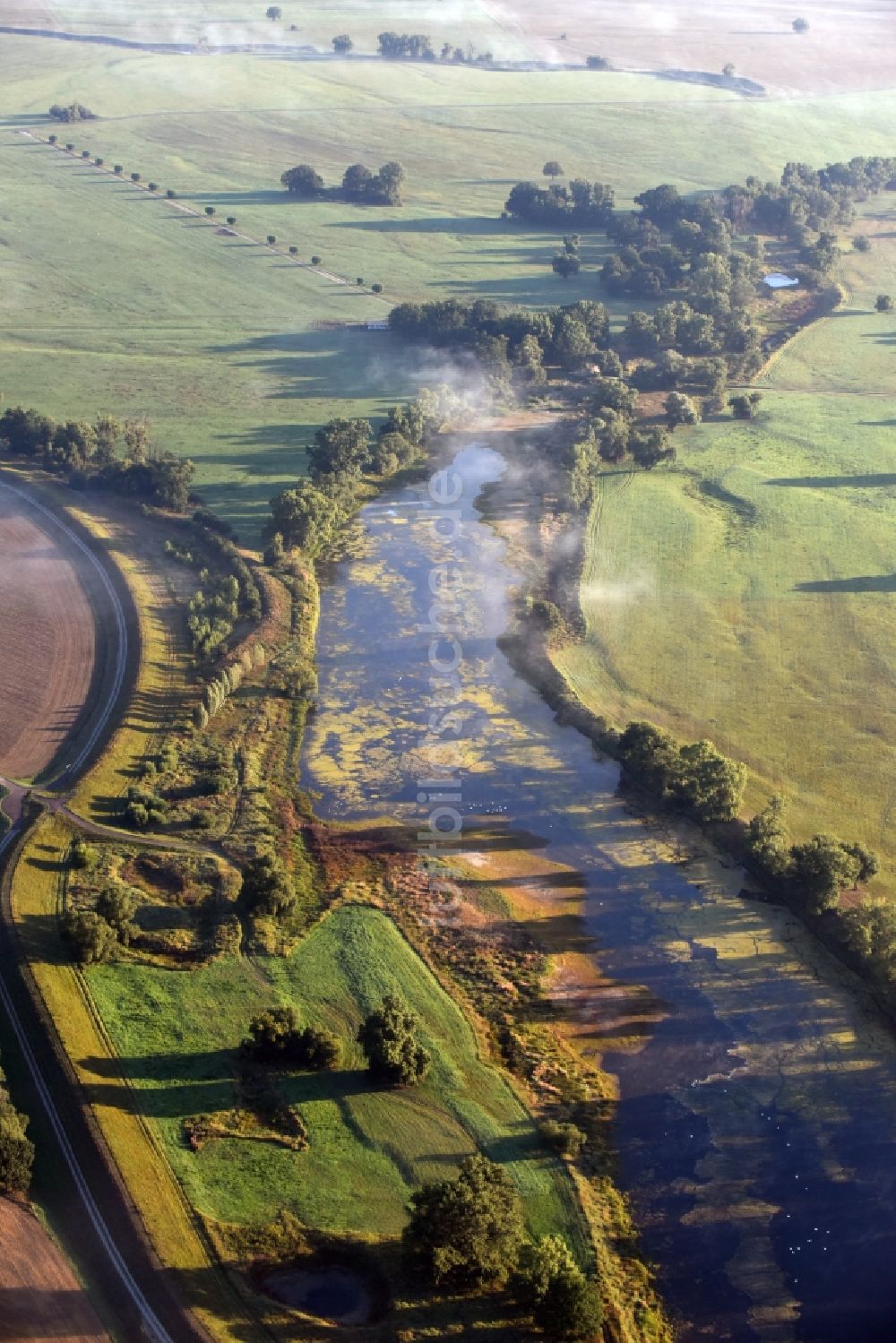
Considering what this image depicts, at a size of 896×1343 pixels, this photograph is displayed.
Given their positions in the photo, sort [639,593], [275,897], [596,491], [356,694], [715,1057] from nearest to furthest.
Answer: [715,1057], [275,897], [356,694], [639,593], [596,491]

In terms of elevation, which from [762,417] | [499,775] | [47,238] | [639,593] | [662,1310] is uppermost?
[47,238]

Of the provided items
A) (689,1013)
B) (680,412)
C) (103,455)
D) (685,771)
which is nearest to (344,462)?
(103,455)

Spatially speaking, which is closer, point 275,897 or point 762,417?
point 275,897

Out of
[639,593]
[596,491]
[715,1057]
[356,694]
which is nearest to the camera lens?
A: [715,1057]

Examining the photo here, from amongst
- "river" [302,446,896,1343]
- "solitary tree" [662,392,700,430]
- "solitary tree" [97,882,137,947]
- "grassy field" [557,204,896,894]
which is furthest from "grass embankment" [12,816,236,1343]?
"solitary tree" [662,392,700,430]

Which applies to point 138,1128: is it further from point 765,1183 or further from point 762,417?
point 762,417

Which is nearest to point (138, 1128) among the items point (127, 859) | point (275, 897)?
point (275, 897)
